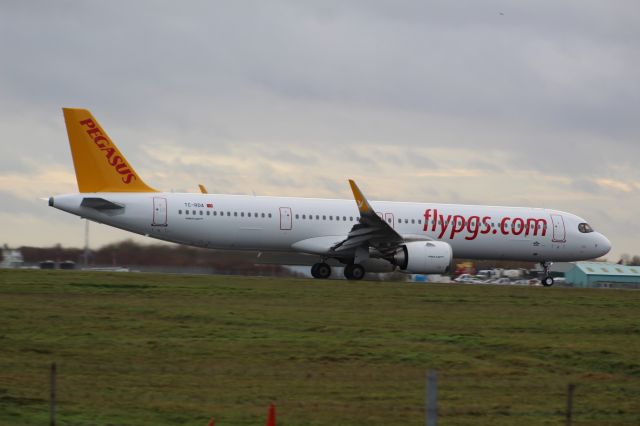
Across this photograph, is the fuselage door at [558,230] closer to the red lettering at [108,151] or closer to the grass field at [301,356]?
the grass field at [301,356]

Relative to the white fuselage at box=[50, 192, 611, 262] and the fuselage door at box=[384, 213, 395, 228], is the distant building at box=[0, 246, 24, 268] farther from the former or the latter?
the fuselage door at box=[384, 213, 395, 228]

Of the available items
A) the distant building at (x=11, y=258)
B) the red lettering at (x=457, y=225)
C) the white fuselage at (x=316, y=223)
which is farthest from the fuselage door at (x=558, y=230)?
the distant building at (x=11, y=258)

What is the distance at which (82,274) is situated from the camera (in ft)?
108

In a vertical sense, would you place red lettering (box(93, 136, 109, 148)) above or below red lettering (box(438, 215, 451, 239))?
above

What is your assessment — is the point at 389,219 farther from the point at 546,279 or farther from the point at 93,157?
the point at 93,157

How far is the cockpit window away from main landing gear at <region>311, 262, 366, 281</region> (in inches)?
408

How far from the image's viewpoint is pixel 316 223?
3700 centimetres

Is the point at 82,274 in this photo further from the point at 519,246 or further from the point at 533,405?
the point at 533,405

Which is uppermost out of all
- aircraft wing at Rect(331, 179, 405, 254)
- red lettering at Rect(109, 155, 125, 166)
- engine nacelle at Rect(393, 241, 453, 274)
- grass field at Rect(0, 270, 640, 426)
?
red lettering at Rect(109, 155, 125, 166)

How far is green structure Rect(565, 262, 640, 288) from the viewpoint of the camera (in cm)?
5969

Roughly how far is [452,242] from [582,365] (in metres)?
20.6

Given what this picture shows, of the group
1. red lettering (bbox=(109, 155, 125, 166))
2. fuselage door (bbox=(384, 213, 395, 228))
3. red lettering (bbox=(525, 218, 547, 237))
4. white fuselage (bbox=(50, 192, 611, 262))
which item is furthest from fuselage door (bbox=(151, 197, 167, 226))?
red lettering (bbox=(525, 218, 547, 237))

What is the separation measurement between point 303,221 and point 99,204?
24.2 feet

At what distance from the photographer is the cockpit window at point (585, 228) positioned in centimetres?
4116
